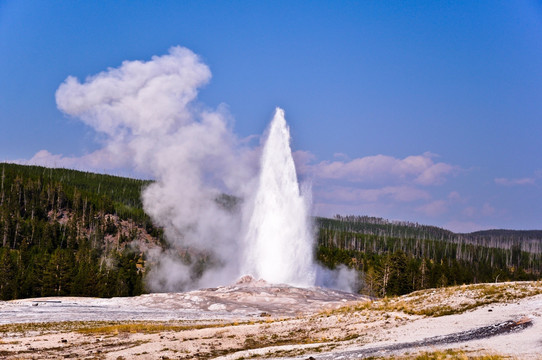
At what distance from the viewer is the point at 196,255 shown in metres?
131

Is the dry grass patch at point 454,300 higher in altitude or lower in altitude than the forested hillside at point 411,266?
higher

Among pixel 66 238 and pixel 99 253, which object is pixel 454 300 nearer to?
pixel 99 253

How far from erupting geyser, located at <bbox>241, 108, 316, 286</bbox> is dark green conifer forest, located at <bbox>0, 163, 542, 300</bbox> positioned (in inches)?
505

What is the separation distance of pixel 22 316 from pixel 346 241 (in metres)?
148

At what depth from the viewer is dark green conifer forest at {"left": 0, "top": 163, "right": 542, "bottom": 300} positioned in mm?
83312

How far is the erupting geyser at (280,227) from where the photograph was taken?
80.4m

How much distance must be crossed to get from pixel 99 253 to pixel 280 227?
62987 millimetres

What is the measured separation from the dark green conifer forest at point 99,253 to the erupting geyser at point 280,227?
12.8 m

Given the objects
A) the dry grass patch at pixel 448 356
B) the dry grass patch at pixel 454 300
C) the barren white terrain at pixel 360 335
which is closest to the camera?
the dry grass patch at pixel 448 356

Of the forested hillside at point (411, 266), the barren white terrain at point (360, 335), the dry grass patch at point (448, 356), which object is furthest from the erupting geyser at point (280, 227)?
the dry grass patch at point (448, 356)

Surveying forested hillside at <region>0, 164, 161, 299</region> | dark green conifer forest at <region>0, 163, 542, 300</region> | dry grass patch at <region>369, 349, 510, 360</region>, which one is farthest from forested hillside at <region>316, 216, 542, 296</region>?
dry grass patch at <region>369, 349, 510, 360</region>

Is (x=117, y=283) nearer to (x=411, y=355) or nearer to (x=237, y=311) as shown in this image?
(x=237, y=311)

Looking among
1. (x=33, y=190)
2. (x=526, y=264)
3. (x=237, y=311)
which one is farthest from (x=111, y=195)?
(x=526, y=264)

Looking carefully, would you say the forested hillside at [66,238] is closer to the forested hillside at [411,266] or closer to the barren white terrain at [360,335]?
the barren white terrain at [360,335]
